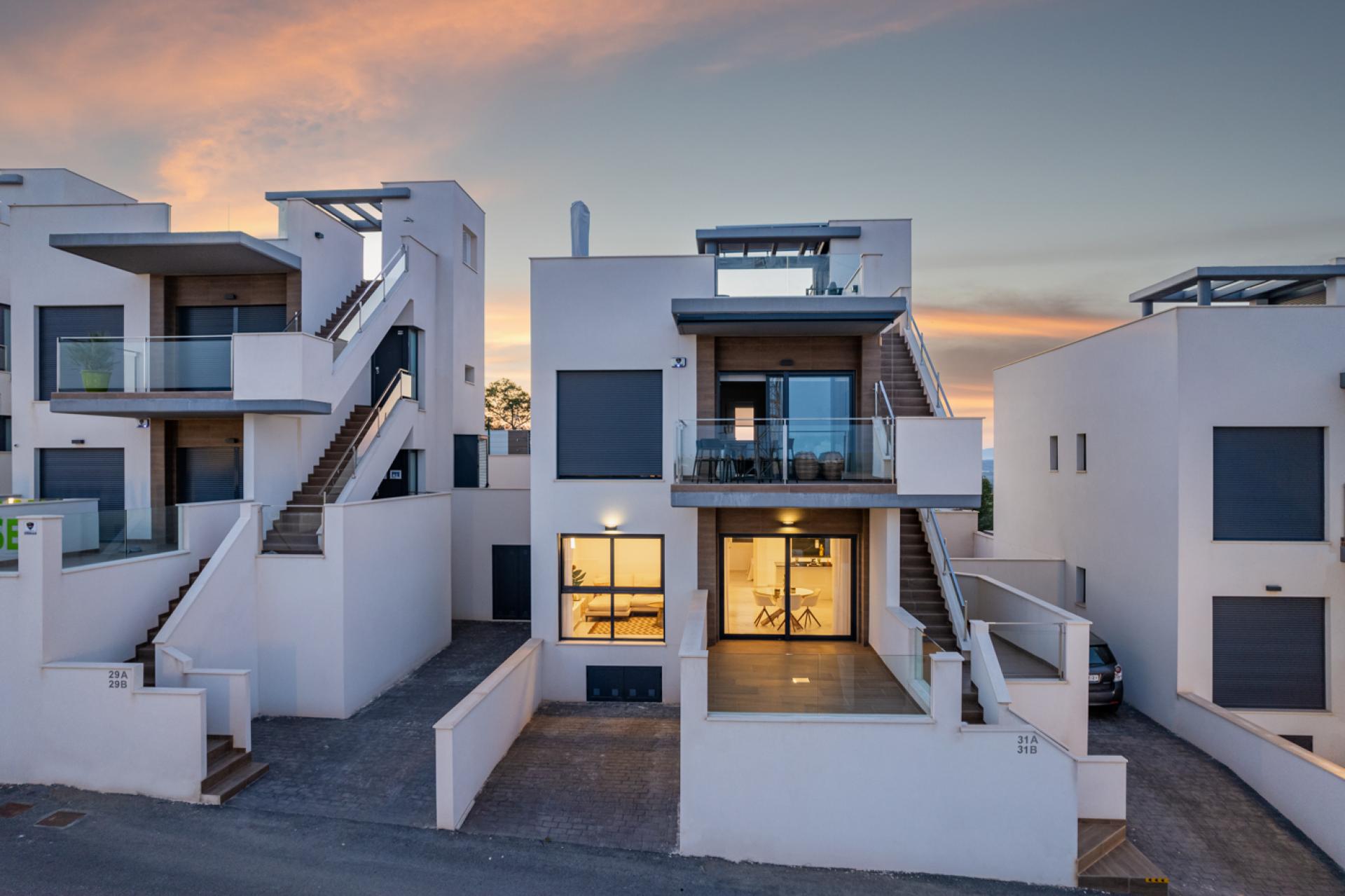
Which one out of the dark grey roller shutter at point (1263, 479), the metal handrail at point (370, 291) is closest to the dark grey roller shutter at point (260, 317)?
the metal handrail at point (370, 291)

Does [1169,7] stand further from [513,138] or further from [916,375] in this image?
[513,138]

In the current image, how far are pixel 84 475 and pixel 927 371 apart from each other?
18.2 meters

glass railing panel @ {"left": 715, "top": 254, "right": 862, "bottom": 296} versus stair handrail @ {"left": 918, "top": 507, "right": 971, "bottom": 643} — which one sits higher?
glass railing panel @ {"left": 715, "top": 254, "right": 862, "bottom": 296}

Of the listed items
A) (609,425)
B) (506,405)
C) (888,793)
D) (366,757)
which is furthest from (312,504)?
(506,405)

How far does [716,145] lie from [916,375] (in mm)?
9254

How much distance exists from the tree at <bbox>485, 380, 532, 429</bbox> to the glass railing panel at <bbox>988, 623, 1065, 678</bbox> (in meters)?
33.9

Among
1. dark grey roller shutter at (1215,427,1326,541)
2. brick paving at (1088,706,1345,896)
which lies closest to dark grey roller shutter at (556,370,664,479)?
brick paving at (1088,706,1345,896)

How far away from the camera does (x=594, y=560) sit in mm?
11203

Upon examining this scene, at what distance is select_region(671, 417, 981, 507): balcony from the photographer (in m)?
8.96

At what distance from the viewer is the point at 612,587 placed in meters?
11.2

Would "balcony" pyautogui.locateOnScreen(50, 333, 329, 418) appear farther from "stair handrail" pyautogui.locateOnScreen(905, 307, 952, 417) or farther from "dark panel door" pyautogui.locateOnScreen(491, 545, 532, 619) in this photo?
"stair handrail" pyautogui.locateOnScreen(905, 307, 952, 417)

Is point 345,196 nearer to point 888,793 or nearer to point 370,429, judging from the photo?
point 370,429

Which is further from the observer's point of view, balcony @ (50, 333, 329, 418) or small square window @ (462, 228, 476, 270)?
small square window @ (462, 228, 476, 270)

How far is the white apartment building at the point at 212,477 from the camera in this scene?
7387 millimetres
